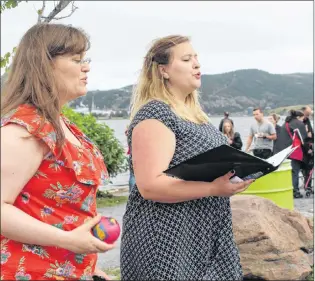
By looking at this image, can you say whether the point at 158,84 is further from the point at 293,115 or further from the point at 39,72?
the point at 293,115

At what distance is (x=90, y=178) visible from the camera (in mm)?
1948

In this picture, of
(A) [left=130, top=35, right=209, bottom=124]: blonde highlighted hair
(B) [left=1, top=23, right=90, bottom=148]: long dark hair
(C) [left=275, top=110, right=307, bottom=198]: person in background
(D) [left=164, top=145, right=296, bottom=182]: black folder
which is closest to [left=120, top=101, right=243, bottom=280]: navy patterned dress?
(A) [left=130, top=35, right=209, bottom=124]: blonde highlighted hair

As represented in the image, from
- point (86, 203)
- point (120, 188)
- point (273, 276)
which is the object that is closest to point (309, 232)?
point (273, 276)

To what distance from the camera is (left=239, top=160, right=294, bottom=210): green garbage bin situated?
6.73 meters

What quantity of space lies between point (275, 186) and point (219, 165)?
4519 millimetres

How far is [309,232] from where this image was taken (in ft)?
19.9

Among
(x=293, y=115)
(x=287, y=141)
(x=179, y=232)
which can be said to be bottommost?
(x=287, y=141)

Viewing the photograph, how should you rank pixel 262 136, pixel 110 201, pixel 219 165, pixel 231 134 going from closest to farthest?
1. pixel 219 165
2. pixel 110 201
3. pixel 262 136
4. pixel 231 134

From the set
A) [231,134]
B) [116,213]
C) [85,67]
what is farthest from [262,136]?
[85,67]

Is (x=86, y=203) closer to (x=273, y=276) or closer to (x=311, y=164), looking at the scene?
(x=273, y=276)

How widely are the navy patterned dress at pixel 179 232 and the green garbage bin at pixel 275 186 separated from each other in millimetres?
3949

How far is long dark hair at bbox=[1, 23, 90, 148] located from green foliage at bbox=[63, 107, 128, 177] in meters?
9.90

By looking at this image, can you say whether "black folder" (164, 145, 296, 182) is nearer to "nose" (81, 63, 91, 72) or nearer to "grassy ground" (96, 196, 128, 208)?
"nose" (81, 63, 91, 72)

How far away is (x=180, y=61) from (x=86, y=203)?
118 centimetres
